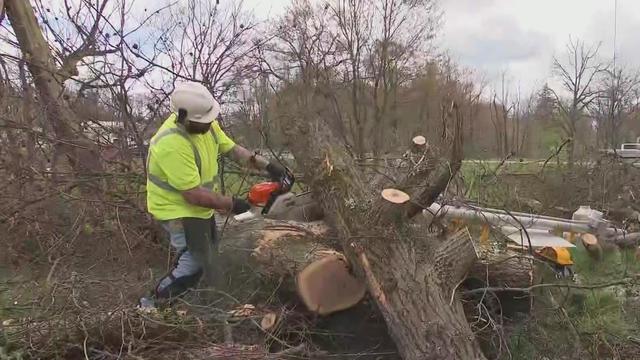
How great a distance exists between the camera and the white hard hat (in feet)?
11.6

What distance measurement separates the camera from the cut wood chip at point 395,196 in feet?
10.9

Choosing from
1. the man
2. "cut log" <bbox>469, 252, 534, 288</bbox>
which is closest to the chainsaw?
the man

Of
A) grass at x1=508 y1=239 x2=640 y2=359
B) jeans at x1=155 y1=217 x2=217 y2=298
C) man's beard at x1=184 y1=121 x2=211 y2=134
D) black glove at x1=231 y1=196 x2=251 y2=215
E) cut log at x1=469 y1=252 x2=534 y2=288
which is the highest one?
man's beard at x1=184 y1=121 x2=211 y2=134

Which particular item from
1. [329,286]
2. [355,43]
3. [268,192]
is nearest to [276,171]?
[268,192]

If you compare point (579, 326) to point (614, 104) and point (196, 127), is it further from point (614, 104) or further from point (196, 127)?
point (614, 104)

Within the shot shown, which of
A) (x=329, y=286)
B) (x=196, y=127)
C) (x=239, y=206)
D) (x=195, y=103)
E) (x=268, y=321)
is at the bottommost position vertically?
(x=268, y=321)

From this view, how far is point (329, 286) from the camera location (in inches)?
144

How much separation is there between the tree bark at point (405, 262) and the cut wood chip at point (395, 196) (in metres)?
0.06

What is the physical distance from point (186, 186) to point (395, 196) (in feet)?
3.89

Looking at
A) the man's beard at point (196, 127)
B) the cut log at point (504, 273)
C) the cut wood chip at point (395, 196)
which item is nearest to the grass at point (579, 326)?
the cut log at point (504, 273)

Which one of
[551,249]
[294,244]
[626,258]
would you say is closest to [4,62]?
[294,244]

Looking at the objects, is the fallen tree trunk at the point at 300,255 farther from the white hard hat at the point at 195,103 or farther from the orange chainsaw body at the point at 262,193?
the white hard hat at the point at 195,103

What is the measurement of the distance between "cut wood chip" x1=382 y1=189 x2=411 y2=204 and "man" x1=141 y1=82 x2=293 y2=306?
0.87 metres

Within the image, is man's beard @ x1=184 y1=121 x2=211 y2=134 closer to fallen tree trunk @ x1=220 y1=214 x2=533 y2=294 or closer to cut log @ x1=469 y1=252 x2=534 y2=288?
fallen tree trunk @ x1=220 y1=214 x2=533 y2=294
